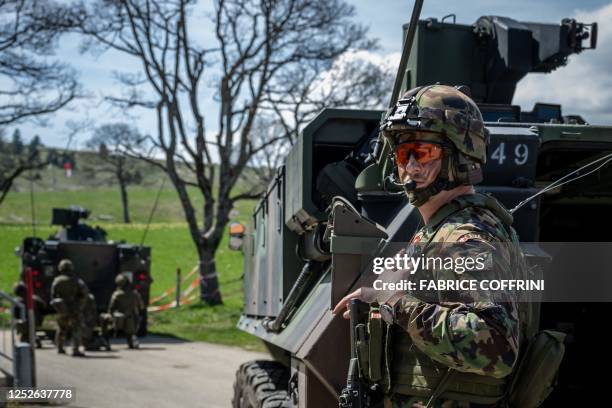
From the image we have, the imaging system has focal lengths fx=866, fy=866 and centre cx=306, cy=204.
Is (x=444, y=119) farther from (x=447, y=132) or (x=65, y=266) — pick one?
(x=65, y=266)

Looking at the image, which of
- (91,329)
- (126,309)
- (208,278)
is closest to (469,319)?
(91,329)

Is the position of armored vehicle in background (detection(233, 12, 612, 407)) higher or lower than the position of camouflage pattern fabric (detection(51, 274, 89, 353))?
higher

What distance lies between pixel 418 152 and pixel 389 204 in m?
1.28

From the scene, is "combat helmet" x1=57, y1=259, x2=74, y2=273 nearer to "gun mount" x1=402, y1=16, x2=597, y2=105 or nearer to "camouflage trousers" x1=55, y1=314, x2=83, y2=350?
"camouflage trousers" x1=55, y1=314, x2=83, y2=350

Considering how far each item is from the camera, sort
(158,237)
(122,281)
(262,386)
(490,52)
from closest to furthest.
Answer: (262,386), (490,52), (122,281), (158,237)

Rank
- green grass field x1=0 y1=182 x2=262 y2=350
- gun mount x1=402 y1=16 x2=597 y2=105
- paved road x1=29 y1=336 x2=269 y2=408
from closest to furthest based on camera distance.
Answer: gun mount x1=402 y1=16 x2=597 y2=105, paved road x1=29 y1=336 x2=269 y2=408, green grass field x1=0 y1=182 x2=262 y2=350

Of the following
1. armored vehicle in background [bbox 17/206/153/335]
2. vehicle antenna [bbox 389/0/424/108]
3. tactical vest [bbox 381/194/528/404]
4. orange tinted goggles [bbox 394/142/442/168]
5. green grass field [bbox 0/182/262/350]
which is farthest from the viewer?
green grass field [bbox 0/182/262/350]

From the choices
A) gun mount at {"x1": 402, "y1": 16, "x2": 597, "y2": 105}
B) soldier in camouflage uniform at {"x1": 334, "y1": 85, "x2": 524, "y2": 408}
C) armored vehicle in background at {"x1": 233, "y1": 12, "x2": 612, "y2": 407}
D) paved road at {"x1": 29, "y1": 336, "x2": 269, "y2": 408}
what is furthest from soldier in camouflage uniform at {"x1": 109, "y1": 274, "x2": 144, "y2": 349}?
soldier in camouflage uniform at {"x1": 334, "y1": 85, "x2": 524, "y2": 408}

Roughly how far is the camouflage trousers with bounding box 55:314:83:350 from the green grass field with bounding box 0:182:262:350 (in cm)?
271

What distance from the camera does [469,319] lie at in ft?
8.45

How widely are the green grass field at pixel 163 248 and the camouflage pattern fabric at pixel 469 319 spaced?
11.7 m

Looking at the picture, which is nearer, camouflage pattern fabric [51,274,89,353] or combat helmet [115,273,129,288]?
camouflage pattern fabric [51,274,89,353]

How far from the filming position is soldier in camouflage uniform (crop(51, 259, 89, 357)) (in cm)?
1331

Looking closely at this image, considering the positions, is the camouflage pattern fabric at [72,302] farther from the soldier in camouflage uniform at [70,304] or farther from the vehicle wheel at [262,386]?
the vehicle wheel at [262,386]
